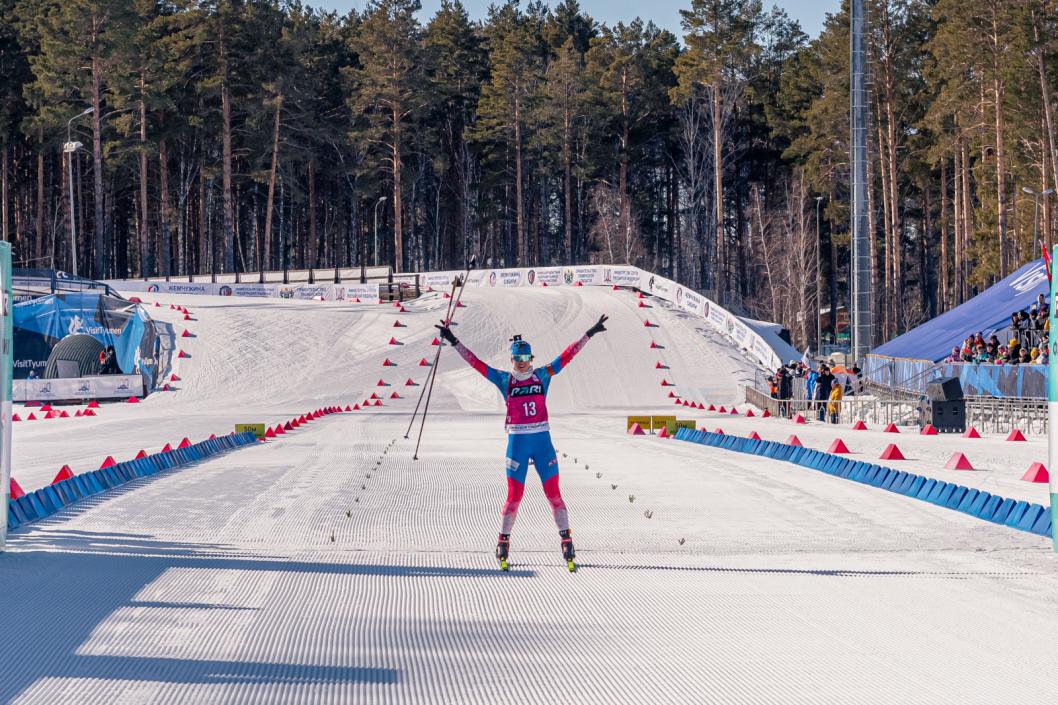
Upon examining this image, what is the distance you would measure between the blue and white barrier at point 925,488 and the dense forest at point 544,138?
38.6m

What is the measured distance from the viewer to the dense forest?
6419 cm

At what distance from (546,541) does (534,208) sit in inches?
3551

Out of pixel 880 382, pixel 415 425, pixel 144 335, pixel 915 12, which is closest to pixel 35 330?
pixel 144 335

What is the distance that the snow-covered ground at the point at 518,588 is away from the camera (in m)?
5.97

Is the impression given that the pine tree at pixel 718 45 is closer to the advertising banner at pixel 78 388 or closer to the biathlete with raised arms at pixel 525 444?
the advertising banner at pixel 78 388

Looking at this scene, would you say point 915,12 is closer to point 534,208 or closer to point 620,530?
point 534,208

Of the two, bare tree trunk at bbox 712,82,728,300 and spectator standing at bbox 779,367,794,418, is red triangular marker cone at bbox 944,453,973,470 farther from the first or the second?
bare tree trunk at bbox 712,82,728,300

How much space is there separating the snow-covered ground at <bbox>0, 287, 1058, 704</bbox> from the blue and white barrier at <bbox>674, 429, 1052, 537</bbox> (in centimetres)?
32

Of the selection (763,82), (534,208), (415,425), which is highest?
(763,82)

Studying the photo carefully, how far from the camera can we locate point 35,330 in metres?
42.2

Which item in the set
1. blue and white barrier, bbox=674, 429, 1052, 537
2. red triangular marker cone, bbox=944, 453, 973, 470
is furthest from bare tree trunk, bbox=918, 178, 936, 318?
red triangular marker cone, bbox=944, 453, 973, 470

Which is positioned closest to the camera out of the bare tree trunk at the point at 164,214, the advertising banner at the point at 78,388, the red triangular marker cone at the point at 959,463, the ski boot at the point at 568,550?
the ski boot at the point at 568,550

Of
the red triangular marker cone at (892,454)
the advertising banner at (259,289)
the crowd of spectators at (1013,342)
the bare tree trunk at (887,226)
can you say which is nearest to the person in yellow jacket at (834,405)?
the crowd of spectators at (1013,342)

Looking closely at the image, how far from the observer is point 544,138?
281ft
